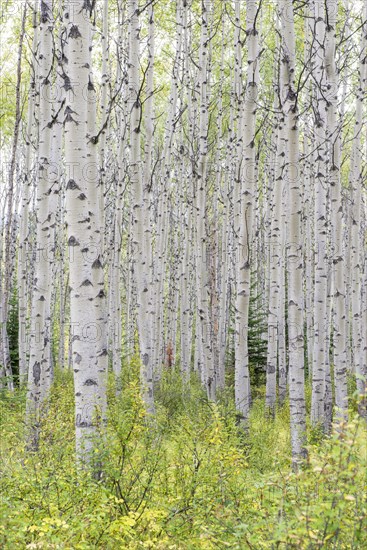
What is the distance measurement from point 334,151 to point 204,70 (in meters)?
2.98

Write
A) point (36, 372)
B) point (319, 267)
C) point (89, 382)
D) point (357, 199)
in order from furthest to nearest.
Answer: point (357, 199) < point (319, 267) < point (36, 372) < point (89, 382)

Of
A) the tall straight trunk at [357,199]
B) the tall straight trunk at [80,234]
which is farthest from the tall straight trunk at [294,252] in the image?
the tall straight trunk at [357,199]

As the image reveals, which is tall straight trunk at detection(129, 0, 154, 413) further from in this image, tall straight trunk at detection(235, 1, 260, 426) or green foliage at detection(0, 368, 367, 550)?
green foliage at detection(0, 368, 367, 550)

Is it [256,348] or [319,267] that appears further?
[256,348]

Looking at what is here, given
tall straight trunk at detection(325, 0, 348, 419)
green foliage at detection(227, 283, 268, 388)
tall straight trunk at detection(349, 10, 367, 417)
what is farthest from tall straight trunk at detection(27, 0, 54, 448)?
green foliage at detection(227, 283, 268, 388)

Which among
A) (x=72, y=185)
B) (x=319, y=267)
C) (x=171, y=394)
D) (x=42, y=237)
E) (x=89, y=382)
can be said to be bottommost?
(x=171, y=394)

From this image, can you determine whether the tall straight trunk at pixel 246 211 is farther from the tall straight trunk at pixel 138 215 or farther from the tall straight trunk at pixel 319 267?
the tall straight trunk at pixel 138 215

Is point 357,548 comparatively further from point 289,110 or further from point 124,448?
point 289,110

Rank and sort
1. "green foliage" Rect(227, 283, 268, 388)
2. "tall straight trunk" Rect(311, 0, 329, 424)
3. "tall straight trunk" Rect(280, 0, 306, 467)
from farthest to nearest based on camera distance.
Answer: "green foliage" Rect(227, 283, 268, 388), "tall straight trunk" Rect(311, 0, 329, 424), "tall straight trunk" Rect(280, 0, 306, 467)

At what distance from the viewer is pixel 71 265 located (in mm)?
4473

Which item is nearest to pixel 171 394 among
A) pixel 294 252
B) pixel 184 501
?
pixel 294 252

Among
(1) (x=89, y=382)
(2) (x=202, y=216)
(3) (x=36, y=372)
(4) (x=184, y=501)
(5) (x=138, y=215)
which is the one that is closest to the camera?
(4) (x=184, y=501)

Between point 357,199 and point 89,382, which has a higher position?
point 357,199

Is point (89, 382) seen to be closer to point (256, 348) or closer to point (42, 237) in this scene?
point (42, 237)
